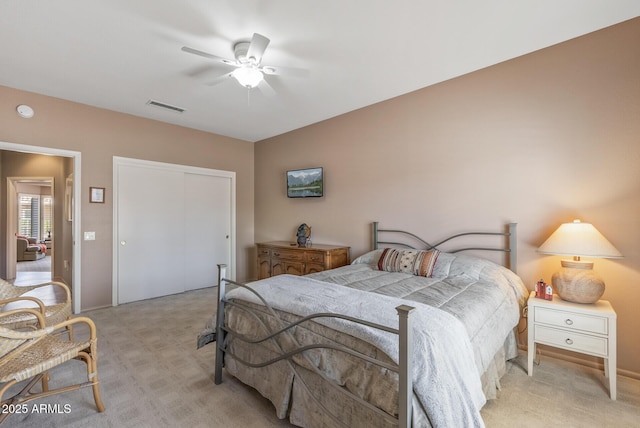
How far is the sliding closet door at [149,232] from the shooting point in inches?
166

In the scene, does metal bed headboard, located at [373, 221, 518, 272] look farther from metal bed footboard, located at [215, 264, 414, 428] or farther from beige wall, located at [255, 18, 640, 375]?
metal bed footboard, located at [215, 264, 414, 428]

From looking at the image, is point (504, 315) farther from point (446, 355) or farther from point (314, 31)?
point (314, 31)

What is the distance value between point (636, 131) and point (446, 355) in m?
2.57

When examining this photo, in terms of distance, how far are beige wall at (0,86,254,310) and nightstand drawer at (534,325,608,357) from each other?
16.2ft

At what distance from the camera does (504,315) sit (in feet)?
7.27

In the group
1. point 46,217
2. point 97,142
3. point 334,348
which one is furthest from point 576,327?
point 46,217

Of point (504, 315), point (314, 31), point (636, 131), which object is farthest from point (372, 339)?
point (636, 131)

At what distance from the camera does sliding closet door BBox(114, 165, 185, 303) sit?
4.21m

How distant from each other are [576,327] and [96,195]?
17.9ft

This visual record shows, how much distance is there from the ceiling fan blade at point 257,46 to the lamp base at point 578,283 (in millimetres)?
2989

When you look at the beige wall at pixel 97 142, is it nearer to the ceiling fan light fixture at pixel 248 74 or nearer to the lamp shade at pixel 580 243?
the ceiling fan light fixture at pixel 248 74

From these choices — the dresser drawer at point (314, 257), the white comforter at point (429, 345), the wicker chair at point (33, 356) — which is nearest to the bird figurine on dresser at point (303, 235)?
the dresser drawer at point (314, 257)

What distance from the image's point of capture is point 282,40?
2.46m

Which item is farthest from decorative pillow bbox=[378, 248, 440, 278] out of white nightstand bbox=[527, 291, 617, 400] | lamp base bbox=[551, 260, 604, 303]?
lamp base bbox=[551, 260, 604, 303]
